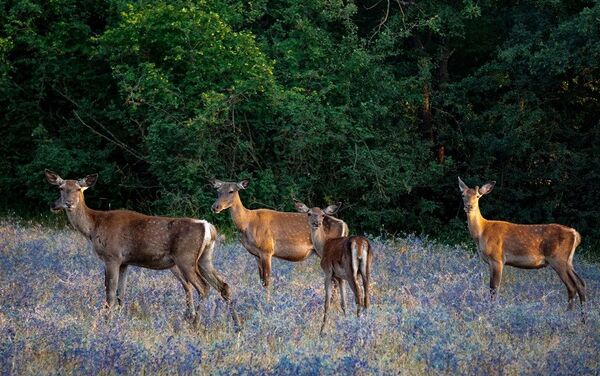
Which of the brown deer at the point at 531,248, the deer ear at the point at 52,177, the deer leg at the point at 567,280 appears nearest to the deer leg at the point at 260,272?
the deer ear at the point at 52,177

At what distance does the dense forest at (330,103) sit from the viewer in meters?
20.6

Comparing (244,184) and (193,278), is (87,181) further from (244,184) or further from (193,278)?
(244,184)

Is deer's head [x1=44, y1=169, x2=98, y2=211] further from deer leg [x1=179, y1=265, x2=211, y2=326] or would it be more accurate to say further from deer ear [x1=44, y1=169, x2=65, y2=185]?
deer leg [x1=179, y1=265, x2=211, y2=326]

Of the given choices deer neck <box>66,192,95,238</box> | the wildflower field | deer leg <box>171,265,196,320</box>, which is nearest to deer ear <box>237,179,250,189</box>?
the wildflower field

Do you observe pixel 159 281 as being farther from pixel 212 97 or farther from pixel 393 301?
pixel 212 97

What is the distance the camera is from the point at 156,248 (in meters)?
10.8

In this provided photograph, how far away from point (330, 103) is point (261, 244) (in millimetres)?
9328

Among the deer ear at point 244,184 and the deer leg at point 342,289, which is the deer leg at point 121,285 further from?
the deer ear at point 244,184

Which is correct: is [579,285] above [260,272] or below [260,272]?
above

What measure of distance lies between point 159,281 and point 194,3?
10.3 metres

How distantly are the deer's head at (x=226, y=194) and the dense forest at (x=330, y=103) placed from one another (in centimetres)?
595

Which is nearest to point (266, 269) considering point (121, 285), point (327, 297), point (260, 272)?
point (260, 272)

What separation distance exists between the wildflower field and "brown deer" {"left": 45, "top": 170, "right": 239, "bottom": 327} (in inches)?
9.8

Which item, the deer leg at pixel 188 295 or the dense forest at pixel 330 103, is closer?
the deer leg at pixel 188 295
